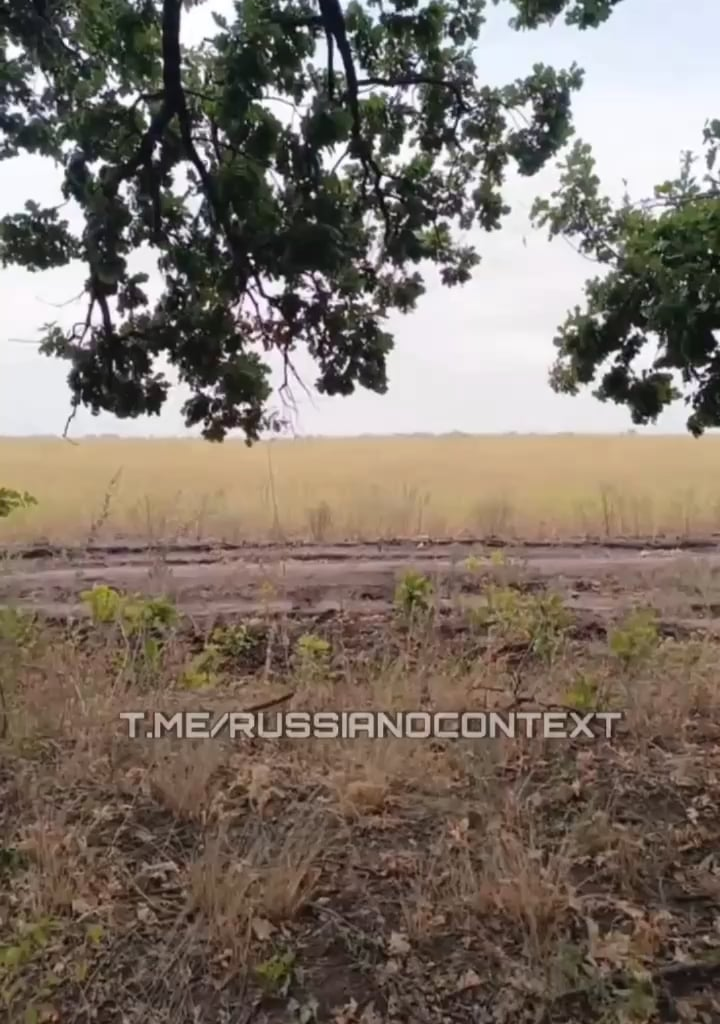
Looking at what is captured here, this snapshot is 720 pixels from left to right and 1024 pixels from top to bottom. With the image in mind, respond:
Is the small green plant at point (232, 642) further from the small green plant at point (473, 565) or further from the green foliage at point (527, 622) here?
the small green plant at point (473, 565)

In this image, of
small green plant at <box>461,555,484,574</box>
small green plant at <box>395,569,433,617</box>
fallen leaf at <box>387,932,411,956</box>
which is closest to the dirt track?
small green plant at <box>461,555,484,574</box>

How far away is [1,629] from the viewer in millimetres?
3840

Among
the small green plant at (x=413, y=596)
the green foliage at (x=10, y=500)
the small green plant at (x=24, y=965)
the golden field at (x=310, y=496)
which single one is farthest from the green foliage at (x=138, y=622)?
the golden field at (x=310, y=496)

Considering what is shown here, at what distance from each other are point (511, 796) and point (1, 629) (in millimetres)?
2169

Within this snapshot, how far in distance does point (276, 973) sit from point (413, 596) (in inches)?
105

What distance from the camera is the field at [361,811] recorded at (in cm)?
240

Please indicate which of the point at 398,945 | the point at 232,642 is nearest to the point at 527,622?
the point at 232,642

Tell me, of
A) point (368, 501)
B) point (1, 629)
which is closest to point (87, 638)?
point (1, 629)

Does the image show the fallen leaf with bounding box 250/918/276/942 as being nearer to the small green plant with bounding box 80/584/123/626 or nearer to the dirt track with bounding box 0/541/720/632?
the small green plant with bounding box 80/584/123/626

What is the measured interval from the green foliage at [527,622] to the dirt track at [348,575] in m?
0.53

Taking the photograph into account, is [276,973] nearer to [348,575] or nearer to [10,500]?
[10,500]

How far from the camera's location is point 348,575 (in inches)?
254

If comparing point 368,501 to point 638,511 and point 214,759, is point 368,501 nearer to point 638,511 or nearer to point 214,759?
point 638,511

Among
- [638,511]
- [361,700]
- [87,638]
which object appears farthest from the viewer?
[638,511]
